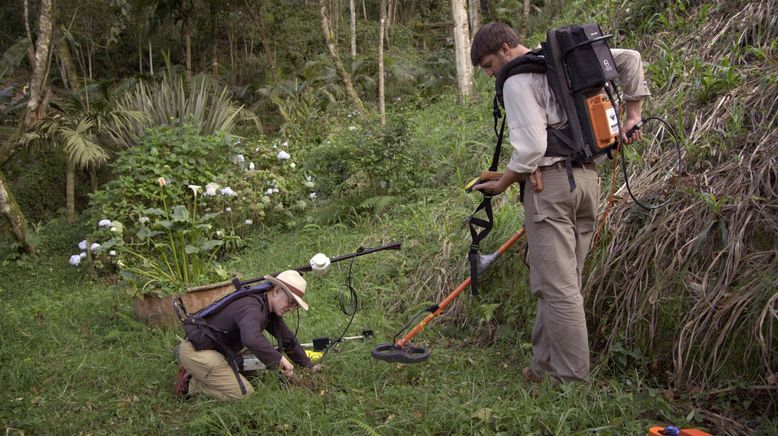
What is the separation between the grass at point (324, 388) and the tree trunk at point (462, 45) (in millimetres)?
4857


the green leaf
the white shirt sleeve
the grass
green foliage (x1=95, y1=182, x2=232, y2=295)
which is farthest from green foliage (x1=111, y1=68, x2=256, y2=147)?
the white shirt sleeve

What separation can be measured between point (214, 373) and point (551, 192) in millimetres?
2390

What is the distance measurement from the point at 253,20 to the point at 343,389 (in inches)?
586

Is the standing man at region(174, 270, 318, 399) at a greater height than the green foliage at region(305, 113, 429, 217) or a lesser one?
lesser

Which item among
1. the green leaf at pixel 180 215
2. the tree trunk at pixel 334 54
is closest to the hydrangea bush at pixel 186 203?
the green leaf at pixel 180 215

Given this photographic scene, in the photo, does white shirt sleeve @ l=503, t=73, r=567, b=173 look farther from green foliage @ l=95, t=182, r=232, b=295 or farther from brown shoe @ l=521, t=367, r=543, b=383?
green foliage @ l=95, t=182, r=232, b=295

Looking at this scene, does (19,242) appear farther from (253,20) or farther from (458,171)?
(253,20)

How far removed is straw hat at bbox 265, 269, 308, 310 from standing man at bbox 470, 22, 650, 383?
136 cm

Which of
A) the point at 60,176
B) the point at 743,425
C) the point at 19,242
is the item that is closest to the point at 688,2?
the point at 743,425

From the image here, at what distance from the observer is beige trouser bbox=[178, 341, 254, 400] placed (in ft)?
13.8

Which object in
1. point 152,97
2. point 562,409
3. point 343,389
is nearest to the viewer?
point 562,409

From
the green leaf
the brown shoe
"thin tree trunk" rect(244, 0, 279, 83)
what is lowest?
the brown shoe

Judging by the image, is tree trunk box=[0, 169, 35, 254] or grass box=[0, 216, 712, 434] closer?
grass box=[0, 216, 712, 434]

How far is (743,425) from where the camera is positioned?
130 inches
